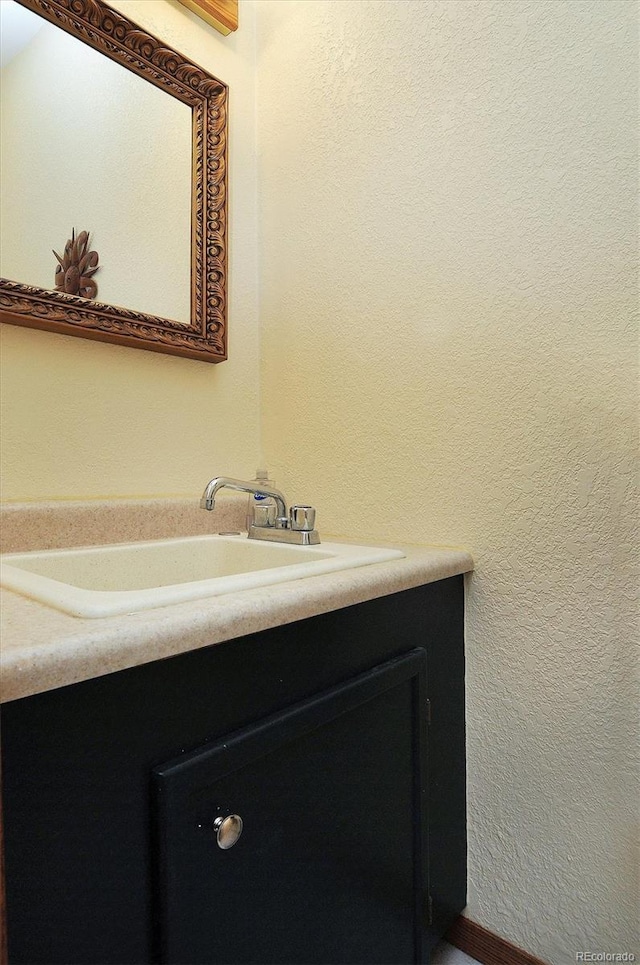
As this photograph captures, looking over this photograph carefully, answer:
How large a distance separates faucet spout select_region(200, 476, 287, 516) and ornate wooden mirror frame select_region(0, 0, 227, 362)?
0.35 metres

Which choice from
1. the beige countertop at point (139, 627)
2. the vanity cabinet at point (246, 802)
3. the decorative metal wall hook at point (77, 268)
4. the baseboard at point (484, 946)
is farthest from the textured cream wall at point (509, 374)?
the decorative metal wall hook at point (77, 268)

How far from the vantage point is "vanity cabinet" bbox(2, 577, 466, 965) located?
44 cm

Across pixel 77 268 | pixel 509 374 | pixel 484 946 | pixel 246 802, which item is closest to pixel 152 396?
pixel 77 268

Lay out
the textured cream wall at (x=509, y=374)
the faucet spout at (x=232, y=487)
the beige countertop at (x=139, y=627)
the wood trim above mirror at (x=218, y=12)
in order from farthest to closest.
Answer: the wood trim above mirror at (x=218, y=12) → the faucet spout at (x=232, y=487) → the textured cream wall at (x=509, y=374) → the beige countertop at (x=139, y=627)

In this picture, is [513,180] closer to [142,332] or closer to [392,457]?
[392,457]

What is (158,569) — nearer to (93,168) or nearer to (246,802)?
(246,802)

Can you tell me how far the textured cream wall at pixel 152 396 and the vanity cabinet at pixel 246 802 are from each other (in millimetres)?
618

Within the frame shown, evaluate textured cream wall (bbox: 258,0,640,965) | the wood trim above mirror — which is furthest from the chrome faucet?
the wood trim above mirror

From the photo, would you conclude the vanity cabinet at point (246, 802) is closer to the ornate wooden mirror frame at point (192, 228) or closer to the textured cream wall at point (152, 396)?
the textured cream wall at point (152, 396)

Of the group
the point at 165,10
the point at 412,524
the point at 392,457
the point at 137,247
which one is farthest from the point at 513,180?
the point at 165,10

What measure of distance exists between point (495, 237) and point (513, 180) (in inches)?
3.6

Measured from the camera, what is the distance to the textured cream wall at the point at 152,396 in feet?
3.24

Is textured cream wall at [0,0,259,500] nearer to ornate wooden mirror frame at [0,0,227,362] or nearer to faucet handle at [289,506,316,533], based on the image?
ornate wooden mirror frame at [0,0,227,362]

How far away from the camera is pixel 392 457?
1.11m
